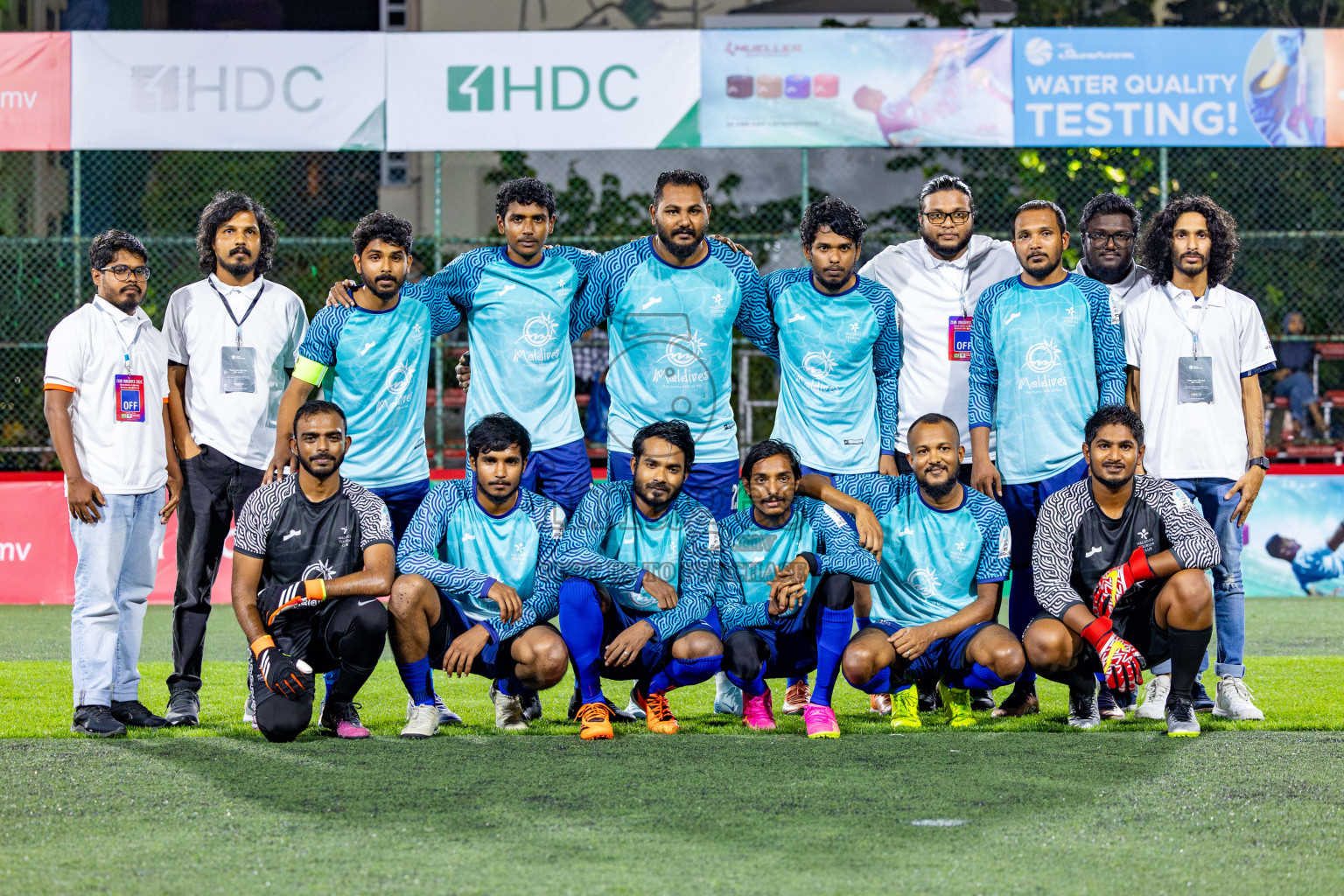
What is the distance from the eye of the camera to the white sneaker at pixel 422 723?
5027 millimetres

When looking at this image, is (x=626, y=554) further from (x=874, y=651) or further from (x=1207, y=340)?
(x=1207, y=340)

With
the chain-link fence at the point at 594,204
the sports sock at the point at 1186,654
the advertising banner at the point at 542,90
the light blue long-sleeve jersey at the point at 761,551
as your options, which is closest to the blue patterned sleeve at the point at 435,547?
the light blue long-sleeve jersey at the point at 761,551

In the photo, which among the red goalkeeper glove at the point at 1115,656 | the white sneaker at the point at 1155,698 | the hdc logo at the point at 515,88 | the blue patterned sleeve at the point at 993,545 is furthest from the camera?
the hdc logo at the point at 515,88

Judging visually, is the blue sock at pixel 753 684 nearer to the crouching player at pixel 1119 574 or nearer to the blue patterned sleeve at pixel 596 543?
the blue patterned sleeve at pixel 596 543

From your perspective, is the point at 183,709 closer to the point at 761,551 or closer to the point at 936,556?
the point at 761,551

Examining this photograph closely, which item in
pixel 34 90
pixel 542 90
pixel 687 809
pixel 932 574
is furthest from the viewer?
pixel 34 90

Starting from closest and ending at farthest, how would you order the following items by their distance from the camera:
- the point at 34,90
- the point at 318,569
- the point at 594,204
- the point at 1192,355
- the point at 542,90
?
the point at 318,569, the point at 1192,355, the point at 542,90, the point at 34,90, the point at 594,204

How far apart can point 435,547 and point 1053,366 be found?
8.15ft

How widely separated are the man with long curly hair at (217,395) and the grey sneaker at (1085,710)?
3.26 metres

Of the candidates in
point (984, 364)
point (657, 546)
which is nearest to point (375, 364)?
point (657, 546)

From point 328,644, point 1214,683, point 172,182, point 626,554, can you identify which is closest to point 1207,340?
point 1214,683

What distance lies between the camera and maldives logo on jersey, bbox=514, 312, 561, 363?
5.45 metres

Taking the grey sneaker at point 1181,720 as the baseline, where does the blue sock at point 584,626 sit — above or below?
above

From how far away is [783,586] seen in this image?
197 inches
